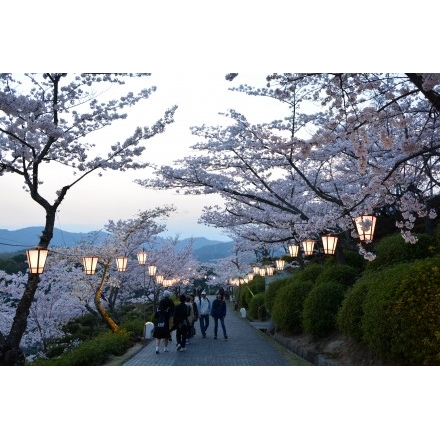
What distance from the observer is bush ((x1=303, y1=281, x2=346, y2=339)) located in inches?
355

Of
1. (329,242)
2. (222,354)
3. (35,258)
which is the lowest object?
(222,354)

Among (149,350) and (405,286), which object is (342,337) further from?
(149,350)

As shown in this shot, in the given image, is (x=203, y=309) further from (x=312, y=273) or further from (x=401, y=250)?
(x=401, y=250)

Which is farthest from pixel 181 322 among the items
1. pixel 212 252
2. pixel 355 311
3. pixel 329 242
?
pixel 212 252

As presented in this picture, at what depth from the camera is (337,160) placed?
1243cm

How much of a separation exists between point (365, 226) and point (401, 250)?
1.25 metres

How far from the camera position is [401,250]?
7656mm

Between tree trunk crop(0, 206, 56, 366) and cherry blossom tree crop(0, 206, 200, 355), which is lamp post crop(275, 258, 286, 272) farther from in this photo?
tree trunk crop(0, 206, 56, 366)

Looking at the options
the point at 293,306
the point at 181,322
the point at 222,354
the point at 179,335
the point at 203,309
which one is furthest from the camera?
the point at 203,309

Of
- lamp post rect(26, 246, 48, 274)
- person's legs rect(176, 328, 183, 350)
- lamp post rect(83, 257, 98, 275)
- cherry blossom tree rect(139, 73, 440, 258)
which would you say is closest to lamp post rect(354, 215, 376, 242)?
cherry blossom tree rect(139, 73, 440, 258)

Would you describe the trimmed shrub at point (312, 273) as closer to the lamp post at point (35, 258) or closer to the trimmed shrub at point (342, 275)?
the trimmed shrub at point (342, 275)

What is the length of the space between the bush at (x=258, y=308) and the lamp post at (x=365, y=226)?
524 inches

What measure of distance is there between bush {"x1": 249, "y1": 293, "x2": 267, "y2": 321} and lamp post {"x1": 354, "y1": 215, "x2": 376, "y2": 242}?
13.3 m

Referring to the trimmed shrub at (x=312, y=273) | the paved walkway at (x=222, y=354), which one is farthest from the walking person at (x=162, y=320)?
the trimmed shrub at (x=312, y=273)
